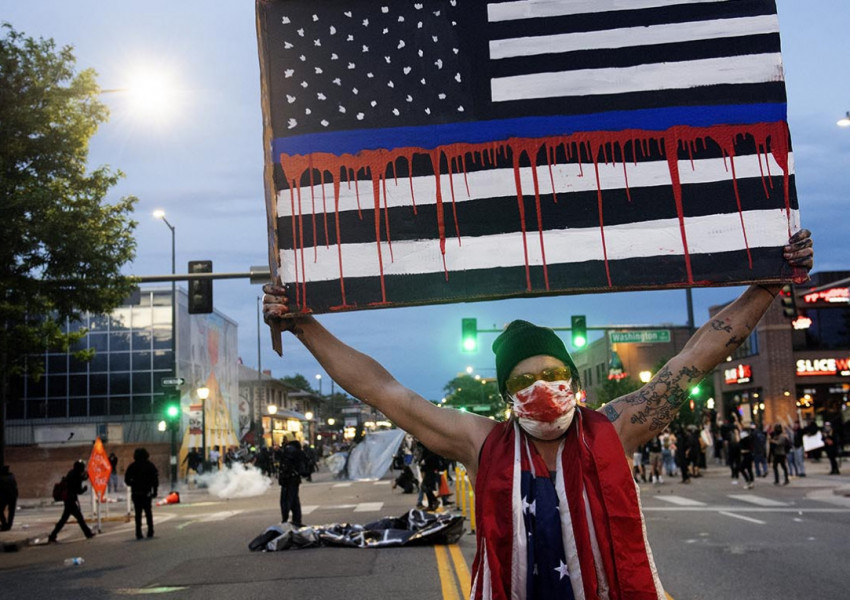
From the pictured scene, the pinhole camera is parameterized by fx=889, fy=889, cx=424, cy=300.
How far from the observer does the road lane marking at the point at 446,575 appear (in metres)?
9.21

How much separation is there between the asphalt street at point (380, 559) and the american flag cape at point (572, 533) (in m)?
6.48

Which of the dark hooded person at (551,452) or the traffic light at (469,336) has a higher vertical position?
the traffic light at (469,336)

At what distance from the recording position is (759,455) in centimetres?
2841

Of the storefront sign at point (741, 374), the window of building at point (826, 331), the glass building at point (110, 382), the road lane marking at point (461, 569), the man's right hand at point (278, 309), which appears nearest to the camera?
the man's right hand at point (278, 309)

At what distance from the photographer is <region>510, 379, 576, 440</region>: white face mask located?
309cm

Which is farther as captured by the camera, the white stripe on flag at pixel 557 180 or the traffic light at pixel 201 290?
the traffic light at pixel 201 290

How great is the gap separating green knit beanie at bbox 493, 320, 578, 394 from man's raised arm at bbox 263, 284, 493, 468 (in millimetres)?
215

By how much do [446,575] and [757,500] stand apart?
12940 mm

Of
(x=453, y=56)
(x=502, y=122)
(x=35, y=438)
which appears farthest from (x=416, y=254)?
(x=35, y=438)

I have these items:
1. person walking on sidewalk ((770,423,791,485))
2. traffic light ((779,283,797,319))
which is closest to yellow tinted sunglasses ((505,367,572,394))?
traffic light ((779,283,797,319))

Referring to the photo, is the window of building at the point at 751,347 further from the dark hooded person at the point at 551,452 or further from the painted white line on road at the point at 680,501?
the dark hooded person at the point at 551,452

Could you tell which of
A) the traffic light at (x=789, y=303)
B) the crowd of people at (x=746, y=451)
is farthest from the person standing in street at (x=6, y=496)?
the traffic light at (x=789, y=303)

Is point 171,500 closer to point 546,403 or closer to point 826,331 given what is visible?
point 546,403

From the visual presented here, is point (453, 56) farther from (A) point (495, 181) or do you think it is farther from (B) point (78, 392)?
(B) point (78, 392)
